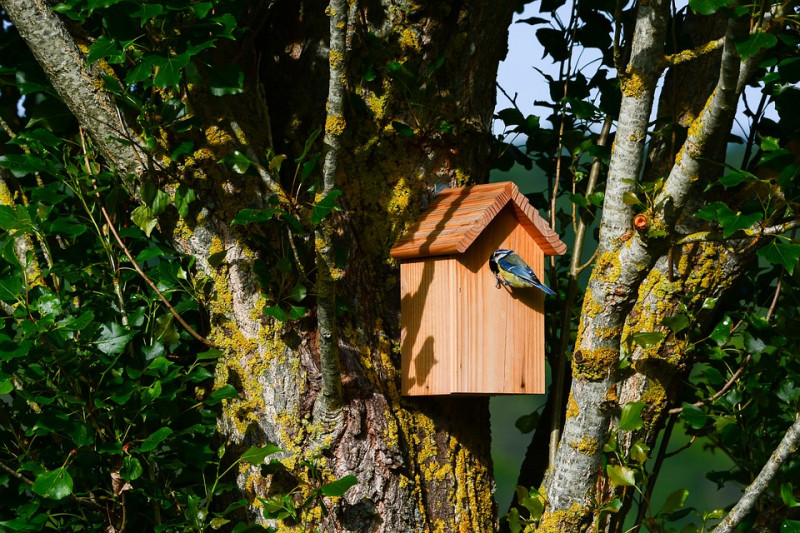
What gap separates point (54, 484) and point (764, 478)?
1.74 metres

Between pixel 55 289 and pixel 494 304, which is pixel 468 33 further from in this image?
pixel 55 289

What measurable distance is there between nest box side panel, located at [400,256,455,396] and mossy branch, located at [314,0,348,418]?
0.26 metres

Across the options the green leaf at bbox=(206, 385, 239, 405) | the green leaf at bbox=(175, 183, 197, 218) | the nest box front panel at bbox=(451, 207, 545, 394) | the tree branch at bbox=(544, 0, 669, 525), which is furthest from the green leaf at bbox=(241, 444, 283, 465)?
the tree branch at bbox=(544, 0, 669, 525)

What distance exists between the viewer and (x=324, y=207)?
76.9 inches

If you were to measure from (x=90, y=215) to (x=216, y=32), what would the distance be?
0.67 m

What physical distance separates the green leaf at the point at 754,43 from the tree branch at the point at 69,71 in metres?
1.52

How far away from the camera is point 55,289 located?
269cm

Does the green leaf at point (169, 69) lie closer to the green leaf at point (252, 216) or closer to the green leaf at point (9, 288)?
the green leaf at point (252, 216)

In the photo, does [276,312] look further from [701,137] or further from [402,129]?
[701,137]

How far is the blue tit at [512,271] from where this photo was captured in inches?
95.7

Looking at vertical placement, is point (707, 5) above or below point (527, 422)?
above

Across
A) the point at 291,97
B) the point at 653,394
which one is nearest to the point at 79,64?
the point at 291,97

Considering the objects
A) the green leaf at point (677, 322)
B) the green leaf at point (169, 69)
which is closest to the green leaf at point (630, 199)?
the green leaf at point (677, 322)

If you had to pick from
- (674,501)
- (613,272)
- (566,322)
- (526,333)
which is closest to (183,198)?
(526,333)
